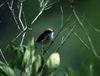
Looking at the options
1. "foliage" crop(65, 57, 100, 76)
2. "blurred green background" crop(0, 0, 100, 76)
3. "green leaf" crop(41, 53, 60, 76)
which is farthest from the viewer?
"blurred green background" crop(0, 0, 100, 76)

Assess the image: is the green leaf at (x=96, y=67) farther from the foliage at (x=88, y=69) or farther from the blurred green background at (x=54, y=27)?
the blurred green background at (x=54, y=27)

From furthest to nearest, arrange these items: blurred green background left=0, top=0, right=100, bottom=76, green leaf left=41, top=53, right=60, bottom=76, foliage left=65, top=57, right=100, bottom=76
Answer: blurred green background left=0, top=0, right=100, bottom=76, green leaf left=41, top=53, right=60, bottom=76, foliage left=65, top=57, right=100, bottom=76

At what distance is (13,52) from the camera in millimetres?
1201

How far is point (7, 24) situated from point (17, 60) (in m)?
12.9

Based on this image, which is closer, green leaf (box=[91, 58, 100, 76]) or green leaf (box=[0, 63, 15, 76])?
green leaf (box=[91, 58, 100, 76])

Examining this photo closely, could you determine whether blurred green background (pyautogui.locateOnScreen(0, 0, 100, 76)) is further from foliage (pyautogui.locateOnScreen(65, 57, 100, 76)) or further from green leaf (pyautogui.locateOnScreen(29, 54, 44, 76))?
foliage (pyautogui.locateOnScreen(65, 57, 100, 76))

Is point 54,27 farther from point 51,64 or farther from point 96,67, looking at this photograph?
point 96,67

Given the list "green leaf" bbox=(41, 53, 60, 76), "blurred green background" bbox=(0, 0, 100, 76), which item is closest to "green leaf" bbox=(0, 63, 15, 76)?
"green leaf" bbox=(41, 53, 60, 76)

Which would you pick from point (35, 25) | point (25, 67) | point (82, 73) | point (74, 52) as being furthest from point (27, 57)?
point (35, 25)

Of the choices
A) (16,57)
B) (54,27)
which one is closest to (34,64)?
(16,57)

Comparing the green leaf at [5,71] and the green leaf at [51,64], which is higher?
the green leaf at [5,71]

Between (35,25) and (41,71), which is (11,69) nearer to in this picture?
(41,71)

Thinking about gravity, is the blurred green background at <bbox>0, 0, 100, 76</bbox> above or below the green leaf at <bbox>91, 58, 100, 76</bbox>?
below

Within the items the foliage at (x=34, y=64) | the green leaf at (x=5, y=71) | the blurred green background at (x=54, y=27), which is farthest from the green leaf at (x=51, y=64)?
the blurred green background at (x=54, y=27)
